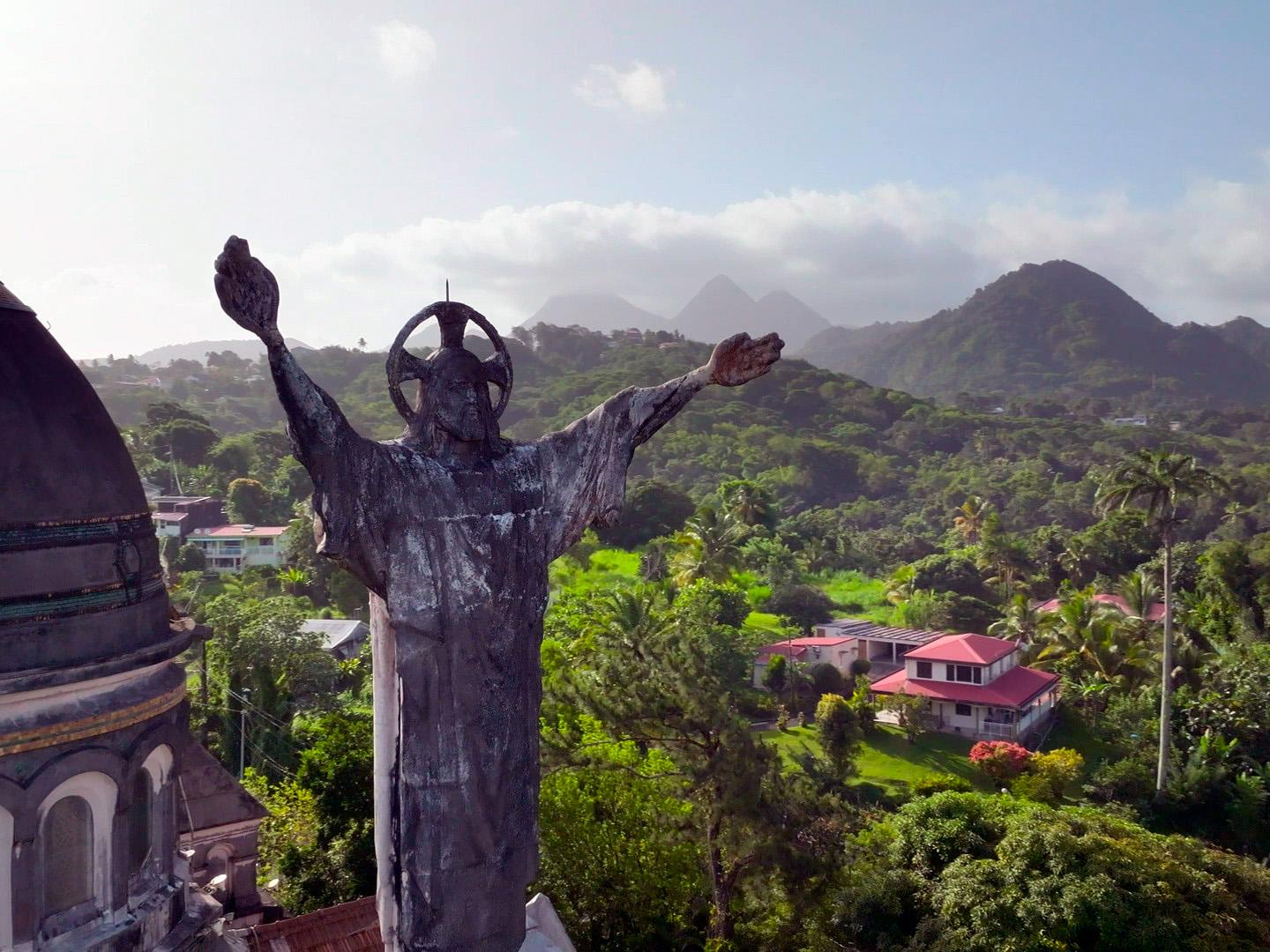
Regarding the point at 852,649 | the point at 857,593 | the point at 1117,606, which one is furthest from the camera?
the point at 857,593

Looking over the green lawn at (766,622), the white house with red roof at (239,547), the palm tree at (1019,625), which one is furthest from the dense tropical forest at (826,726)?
the white house with red roof at (239,547)

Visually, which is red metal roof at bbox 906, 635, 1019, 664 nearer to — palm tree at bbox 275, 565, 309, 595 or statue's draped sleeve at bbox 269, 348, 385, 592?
palm tree at bbox 275, 565, 309, 595

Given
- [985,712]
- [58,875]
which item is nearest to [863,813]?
[985,712]

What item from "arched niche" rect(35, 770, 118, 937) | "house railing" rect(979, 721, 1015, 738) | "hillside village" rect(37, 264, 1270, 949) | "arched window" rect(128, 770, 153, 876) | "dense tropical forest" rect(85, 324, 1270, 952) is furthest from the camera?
"house railing" rect(979, 721, 1015, 738)

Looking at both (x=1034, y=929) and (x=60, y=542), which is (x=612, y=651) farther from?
(x=60, y=542)

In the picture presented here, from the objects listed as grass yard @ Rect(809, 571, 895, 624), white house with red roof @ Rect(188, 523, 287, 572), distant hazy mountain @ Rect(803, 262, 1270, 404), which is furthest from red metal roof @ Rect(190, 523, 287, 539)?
distant hazy mountain @ Rect(803, 262, 1270, 404)

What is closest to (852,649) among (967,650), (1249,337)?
(967,650)

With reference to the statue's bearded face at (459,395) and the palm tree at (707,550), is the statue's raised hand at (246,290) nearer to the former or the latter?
the statue's bearded face at (459,395)

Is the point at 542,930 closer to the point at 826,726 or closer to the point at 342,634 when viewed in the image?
the point at 826,726
